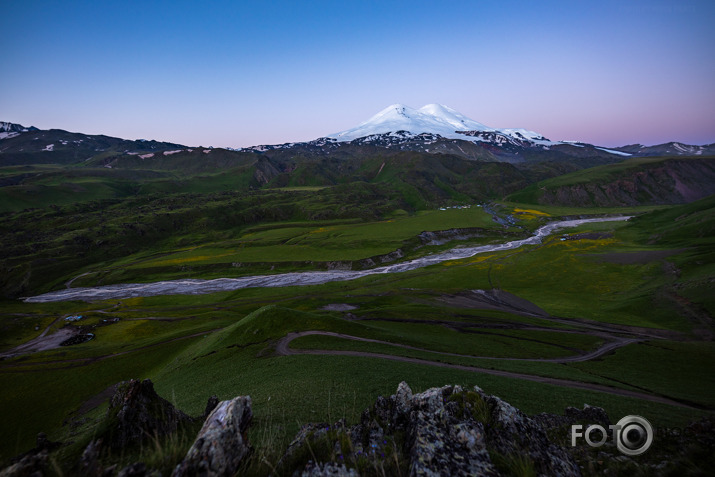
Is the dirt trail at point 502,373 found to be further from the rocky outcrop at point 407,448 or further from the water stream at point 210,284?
the water stream at point 210,284

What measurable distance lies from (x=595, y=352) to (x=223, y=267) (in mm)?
130927

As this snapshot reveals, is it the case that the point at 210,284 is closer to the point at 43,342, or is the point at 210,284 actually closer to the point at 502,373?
the point at 43,342

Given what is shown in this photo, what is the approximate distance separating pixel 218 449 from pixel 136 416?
8.54m

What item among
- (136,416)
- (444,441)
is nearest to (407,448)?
(444,441)

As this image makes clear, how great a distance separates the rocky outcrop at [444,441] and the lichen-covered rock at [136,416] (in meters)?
6.67

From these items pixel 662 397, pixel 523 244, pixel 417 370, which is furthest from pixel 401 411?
pixel 523 244

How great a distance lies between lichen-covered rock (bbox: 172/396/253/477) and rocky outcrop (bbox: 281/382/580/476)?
1450 mm

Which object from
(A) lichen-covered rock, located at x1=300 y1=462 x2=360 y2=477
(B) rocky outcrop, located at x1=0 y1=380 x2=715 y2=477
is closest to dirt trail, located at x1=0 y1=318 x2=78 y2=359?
(B) rocky outcrop, located at x1=0 y1=380 x2=715 y2=477

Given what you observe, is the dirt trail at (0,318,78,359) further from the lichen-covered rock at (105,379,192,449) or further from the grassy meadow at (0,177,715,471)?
the lichen-covered rock at (105,379,192,449)

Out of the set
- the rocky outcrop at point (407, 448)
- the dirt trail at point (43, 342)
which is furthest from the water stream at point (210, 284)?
the rocky outcrop at point (407, 448)

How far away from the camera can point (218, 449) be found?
732cm

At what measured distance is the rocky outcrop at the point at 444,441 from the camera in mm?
8172

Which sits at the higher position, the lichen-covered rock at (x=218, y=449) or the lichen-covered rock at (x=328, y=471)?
the lichen-covered rock at (x=218, y=449)

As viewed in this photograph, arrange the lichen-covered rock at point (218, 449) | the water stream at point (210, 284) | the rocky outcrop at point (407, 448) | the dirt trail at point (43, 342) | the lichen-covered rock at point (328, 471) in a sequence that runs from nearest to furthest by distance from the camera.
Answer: the lichen-covered rock at point (218, 449) → the rocky outcrop at point (407, 448) → the lichen-covered rock at point (328, 471) → the dirt trail at point (43, 342) → the water stream at point (210, 284)
